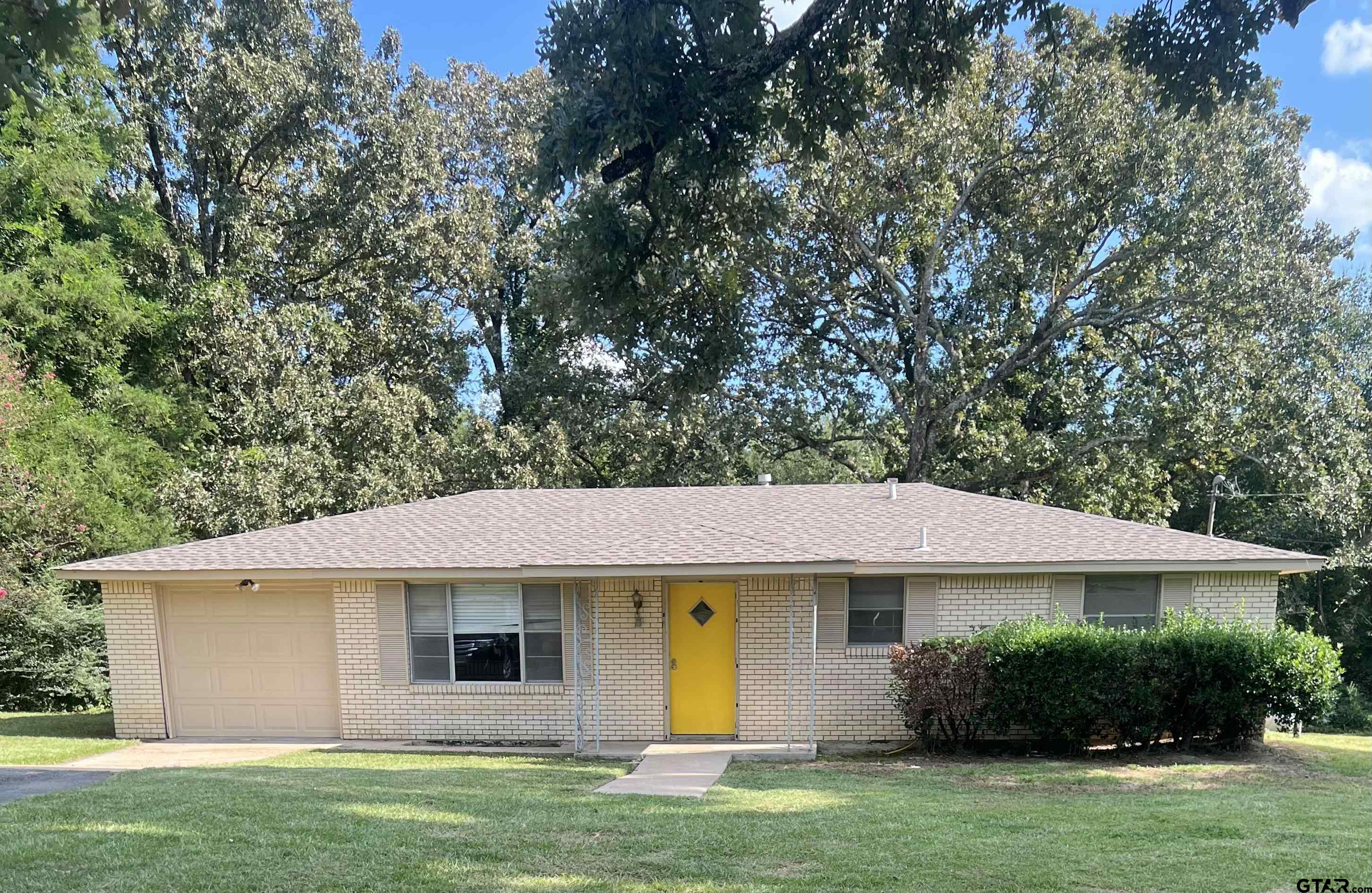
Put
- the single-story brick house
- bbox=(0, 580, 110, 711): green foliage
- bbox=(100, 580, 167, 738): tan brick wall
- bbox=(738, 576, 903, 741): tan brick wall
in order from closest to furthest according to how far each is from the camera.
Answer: the single-story brick house, bbox=(738, 576, 903, 741): tan brick wall, bbox=(100, 580, 167, 738): tan brick wall, bbox=(0, 580, 110, 711): green foliage

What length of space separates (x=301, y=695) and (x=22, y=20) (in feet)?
29.5

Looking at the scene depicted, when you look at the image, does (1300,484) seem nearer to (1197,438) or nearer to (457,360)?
(1197,438)

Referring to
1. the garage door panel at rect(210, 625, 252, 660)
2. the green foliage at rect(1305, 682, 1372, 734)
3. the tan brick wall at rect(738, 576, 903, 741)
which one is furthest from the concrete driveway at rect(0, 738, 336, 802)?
the green foliage at rect(1305, 682, 1372, 734)

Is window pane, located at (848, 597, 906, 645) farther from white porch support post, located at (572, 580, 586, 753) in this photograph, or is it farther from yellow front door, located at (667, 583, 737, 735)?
white porch support post, located at (572, 580, 586, 753)

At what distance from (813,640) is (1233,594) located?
18.0ft

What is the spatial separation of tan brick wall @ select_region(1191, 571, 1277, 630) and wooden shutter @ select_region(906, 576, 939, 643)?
3332mm

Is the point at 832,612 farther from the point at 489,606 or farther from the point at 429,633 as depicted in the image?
the point at 429,633

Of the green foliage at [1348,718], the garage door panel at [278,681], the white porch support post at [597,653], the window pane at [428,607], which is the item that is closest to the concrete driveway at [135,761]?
the garage door panel at [278,681]

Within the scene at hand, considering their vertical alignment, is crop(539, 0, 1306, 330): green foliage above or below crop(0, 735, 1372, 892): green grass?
above

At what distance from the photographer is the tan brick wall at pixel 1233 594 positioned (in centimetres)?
984

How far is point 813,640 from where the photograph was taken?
9.48 meters

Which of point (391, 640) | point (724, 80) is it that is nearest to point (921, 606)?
point (391, 640)

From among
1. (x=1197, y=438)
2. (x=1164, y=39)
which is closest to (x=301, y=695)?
(x=1164, y=39)

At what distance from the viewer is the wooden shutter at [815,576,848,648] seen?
9781mm
